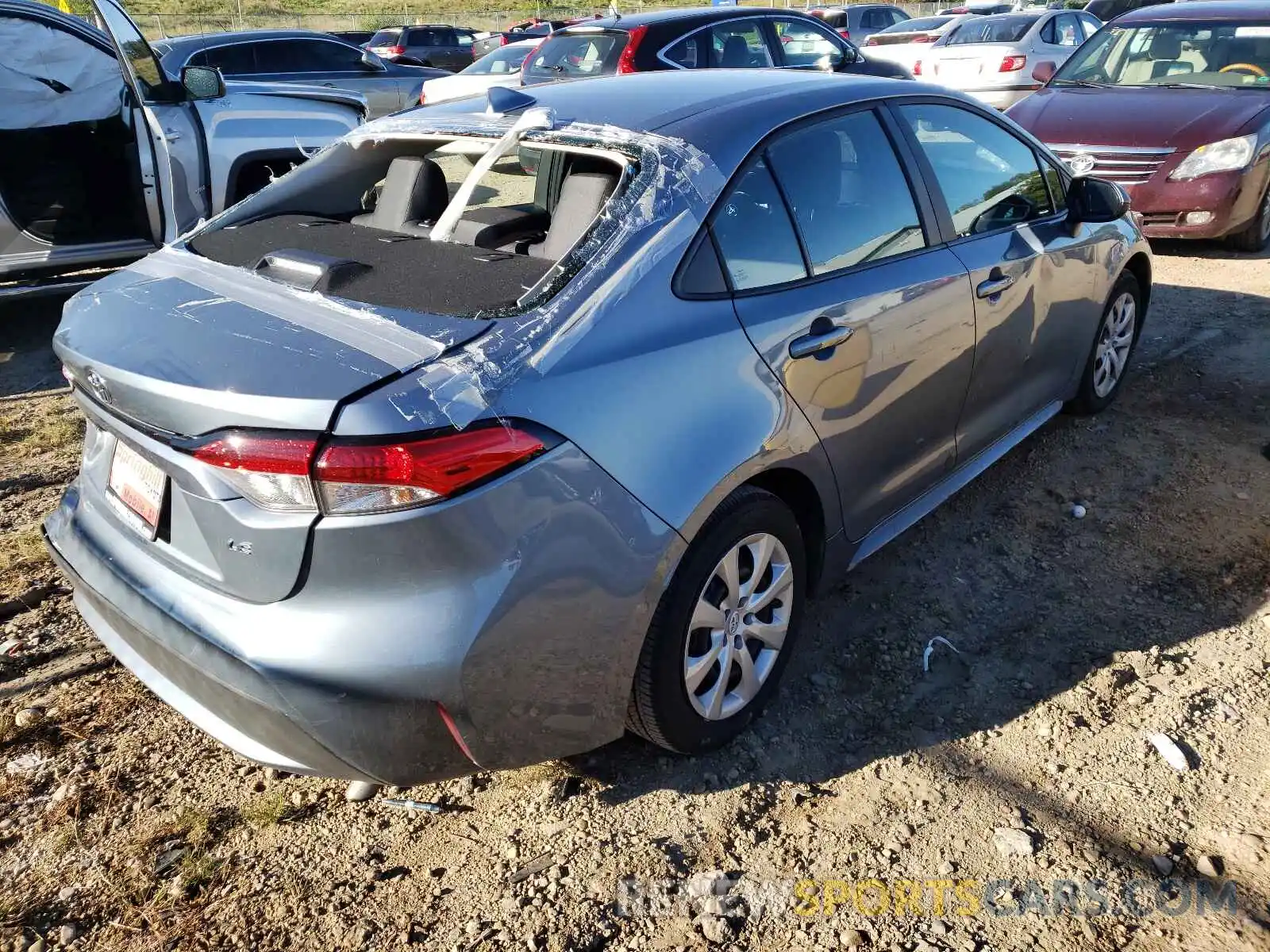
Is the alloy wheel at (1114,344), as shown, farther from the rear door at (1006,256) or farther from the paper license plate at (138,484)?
the paper license plate at (138,484)

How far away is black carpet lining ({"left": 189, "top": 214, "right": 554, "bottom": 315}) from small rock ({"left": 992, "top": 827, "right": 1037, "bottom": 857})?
5.78 ft

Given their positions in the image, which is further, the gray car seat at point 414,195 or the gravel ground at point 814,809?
the gray car seat at point 414,195

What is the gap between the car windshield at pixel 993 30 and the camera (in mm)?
13688

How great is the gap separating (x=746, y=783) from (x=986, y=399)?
175cm

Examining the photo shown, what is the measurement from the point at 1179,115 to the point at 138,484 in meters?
7.45

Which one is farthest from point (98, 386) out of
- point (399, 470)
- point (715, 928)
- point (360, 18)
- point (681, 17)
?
point (360, 18)

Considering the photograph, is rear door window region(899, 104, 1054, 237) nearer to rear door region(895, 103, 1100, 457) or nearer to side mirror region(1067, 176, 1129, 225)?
rear door region(895, 103, 1100, 457)

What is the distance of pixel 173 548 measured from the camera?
2197 millimetres

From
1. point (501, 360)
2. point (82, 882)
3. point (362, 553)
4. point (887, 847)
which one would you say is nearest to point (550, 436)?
point (501, 360)

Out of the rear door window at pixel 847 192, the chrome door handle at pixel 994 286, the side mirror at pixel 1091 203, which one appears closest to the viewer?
the rear door window at pixel 847 192

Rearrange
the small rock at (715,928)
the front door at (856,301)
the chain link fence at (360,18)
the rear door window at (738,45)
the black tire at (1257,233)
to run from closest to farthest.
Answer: the small rock at (715,928), the front door at (856,301), the black tire at (1257,233), the rear door window at (738,45), the chain link fence at (360,18)

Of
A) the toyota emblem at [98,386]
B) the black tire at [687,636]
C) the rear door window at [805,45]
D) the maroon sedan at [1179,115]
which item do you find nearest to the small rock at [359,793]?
the black tire at [687,636]

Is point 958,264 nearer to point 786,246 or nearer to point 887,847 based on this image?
point 786,246

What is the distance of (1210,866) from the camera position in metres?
2.33
